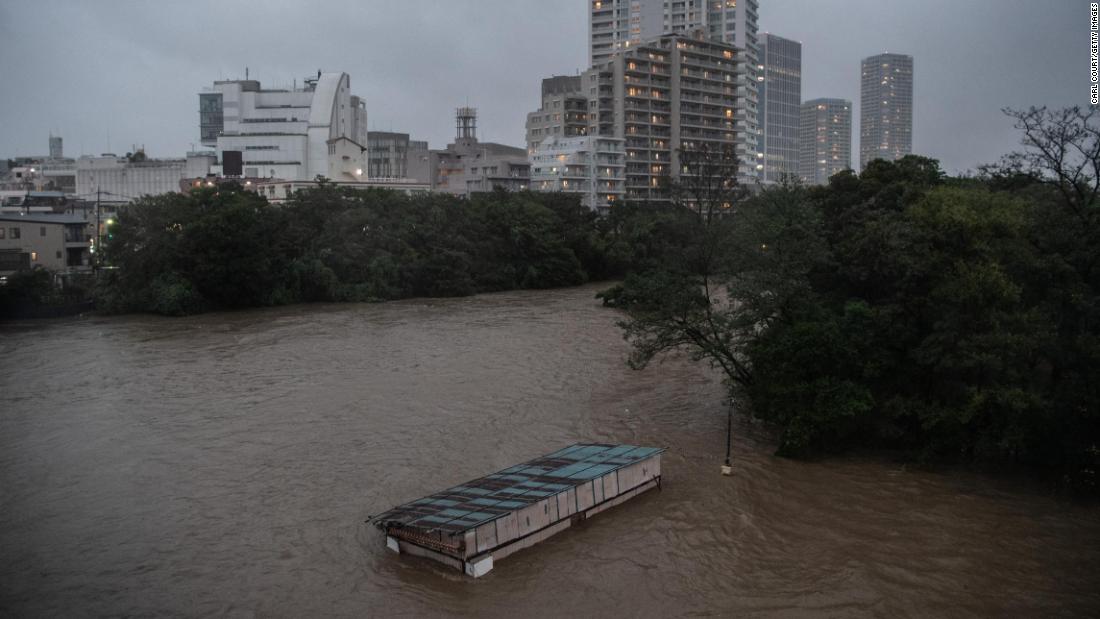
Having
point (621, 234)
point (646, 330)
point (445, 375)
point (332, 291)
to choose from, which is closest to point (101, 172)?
point (332, 291)

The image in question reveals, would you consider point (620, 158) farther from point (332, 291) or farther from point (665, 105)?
point (332, 291)

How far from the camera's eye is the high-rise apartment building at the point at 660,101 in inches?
2913

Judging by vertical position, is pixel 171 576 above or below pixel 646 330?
below

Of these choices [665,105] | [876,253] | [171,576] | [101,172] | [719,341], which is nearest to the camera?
[171,576]

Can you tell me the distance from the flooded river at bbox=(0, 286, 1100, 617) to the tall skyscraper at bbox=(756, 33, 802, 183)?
403 feet

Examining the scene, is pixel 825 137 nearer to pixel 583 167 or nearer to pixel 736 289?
pixel 583 167

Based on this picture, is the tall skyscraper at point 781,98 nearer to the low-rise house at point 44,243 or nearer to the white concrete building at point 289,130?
the white concrete building at point 289,130

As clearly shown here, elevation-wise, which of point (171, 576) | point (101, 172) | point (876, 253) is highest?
point (101, 172)

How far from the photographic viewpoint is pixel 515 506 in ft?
38.6

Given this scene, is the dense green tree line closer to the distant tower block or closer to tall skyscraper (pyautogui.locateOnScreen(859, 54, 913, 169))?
the distant tower block

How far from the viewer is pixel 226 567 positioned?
11.5 meters

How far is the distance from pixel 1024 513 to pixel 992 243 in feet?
15.4

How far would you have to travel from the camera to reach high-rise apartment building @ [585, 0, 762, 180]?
86625 mm

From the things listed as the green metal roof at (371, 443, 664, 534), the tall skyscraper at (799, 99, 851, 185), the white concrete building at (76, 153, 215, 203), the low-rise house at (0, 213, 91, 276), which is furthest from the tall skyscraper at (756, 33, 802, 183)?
the green metal roof at (371, 443, 664, 534)
